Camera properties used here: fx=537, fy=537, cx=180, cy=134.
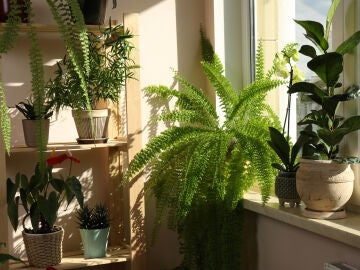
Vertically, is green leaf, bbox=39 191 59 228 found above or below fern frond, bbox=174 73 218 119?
below

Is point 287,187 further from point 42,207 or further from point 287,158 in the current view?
point 42,207

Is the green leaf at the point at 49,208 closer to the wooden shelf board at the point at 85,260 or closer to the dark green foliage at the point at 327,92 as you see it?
the wooden shelf board at the point at 85,260

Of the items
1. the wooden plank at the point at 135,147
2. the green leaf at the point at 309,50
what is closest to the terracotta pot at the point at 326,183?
the green leaf at the point at 309,50

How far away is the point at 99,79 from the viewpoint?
2352mm

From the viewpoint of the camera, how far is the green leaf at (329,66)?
188 centimetres

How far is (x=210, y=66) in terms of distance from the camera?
8.32 feet

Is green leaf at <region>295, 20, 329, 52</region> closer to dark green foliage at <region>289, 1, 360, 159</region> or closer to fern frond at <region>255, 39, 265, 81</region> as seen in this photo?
dark green foliage at <region>289, 1, 360, 159</region>

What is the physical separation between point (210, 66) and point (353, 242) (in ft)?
3.72

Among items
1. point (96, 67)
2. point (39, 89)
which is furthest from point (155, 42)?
point (39, 89)

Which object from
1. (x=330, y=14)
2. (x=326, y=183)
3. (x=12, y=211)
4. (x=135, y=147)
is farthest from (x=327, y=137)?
(x=12, y=211)

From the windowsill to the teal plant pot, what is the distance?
666 millimetres

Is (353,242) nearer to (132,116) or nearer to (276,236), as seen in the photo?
(276,236)

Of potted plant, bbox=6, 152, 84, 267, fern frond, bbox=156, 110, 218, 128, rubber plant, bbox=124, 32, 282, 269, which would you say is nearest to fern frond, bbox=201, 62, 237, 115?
rubber plant, bbox=124, 32, 282, 269

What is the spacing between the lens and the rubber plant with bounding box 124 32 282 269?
7.55 feet
